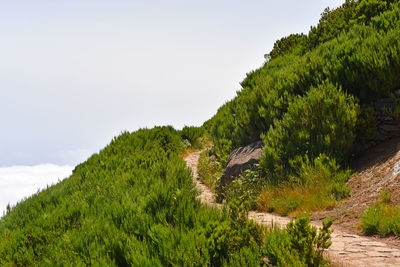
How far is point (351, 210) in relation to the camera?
6.64 metres

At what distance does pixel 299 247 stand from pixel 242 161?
6.37 metres

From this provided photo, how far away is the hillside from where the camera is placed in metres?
4.15

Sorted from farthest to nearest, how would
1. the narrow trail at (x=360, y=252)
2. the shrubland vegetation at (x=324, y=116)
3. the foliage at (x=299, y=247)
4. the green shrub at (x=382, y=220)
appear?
the shrubland vegetation at (x=324, y=116), the green shrub at (x=382, y=220), the narrow trail at (x=360, y=252), the foliage at (x=299, y=247)

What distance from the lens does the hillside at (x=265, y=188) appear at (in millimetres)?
4152

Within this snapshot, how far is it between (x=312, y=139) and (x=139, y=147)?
6930 millimetres

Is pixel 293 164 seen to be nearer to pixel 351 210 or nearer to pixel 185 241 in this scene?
pixel 351 210

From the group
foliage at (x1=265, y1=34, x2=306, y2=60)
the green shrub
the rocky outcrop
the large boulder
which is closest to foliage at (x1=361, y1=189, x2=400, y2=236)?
the green shrub

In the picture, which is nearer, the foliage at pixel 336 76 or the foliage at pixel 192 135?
the foliage at pixel 336 76

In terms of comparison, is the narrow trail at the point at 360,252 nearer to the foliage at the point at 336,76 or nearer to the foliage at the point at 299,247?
the foliage at the point at 299,247

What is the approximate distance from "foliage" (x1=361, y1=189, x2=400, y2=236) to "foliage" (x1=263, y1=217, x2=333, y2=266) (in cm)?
213

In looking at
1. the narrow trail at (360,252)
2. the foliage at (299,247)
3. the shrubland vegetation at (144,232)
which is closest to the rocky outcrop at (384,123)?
the narrow trail at (360,252)

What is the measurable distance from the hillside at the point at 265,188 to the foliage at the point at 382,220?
2cm

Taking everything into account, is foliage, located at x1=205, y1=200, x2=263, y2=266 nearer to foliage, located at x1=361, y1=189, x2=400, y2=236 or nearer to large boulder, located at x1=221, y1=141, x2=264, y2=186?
foliage, located at x1=361, y1=189, x2=400, y2=236

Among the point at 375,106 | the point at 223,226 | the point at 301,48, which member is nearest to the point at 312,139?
the point at 375,106
